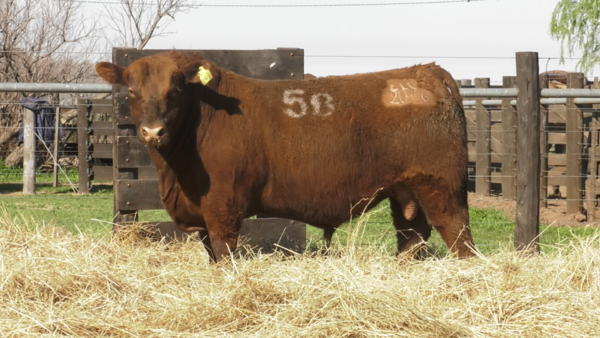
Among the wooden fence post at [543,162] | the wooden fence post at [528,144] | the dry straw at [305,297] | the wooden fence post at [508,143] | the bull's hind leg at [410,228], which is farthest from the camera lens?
the wooden fence post at [508,143]

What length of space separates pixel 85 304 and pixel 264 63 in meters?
3.32

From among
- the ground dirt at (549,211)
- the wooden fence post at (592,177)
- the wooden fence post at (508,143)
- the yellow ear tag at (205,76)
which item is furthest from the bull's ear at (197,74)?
the wooden fence post at (508,143)

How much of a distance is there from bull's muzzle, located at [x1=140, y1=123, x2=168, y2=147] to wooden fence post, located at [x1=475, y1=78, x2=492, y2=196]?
8.63m

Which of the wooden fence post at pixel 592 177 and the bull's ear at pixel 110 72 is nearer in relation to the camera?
the bull's ear at pixel 110 72

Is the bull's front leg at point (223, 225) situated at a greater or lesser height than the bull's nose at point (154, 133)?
lesser

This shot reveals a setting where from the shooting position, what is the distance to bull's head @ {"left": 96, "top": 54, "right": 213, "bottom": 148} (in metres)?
5.77

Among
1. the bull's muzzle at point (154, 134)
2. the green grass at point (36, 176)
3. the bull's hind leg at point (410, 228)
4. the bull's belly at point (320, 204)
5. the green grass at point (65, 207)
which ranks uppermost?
the bull's muzzle at point (154, 134)

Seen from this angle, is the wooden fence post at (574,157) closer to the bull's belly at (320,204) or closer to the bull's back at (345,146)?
the bull's back at (345,146)

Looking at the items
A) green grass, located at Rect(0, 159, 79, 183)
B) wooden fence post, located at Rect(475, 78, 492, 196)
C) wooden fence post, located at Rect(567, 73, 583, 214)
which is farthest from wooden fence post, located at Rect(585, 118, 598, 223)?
green grass, located at Rect(0, 159, 79, 183)

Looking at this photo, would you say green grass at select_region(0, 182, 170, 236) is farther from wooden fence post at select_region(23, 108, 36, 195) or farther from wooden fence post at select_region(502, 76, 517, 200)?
wooden fence post at select_region(502, 76, 517, 200)

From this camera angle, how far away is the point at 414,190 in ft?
20.6

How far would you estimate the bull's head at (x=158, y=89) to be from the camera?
5.77m

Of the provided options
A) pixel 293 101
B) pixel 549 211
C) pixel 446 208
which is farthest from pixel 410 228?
pixel 549 211

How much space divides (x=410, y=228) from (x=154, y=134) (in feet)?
7.60
